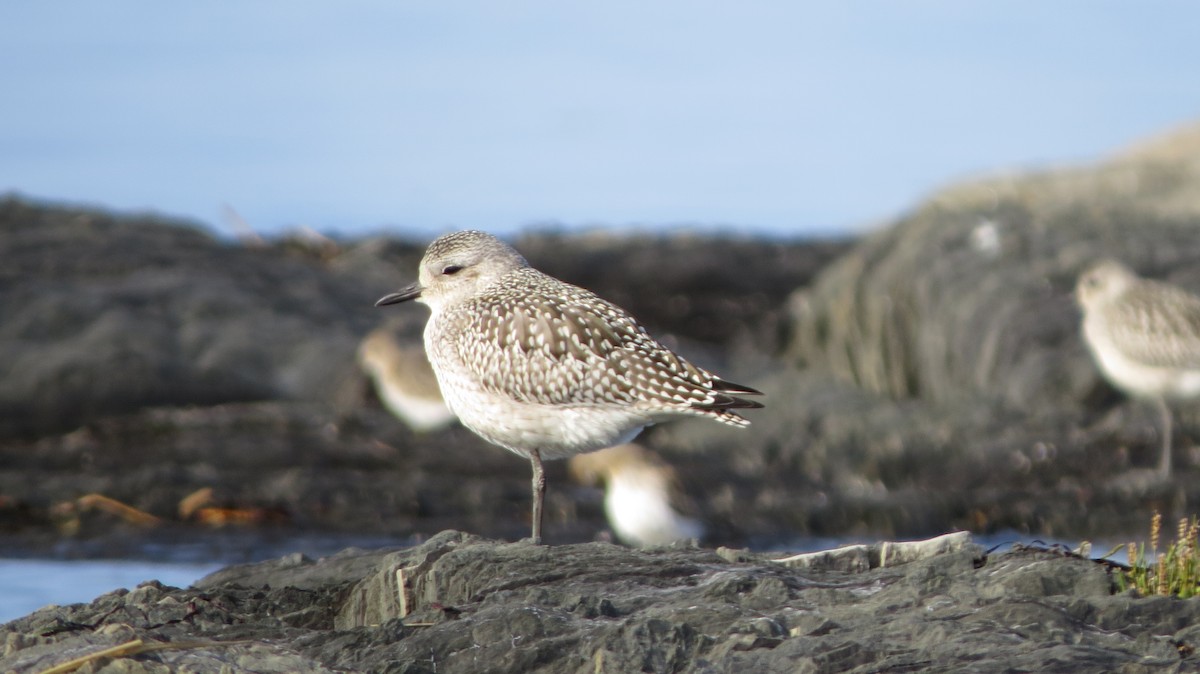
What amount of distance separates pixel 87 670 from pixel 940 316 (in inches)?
544

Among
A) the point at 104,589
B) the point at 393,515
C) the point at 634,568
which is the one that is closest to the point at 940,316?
the point at 393,515

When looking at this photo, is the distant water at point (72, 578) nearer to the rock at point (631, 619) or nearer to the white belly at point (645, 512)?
the white belly at point (645, 512)

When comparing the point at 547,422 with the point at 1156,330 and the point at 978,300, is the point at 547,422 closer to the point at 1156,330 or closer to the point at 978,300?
the point at 1156,330

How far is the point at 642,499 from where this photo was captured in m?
10.4

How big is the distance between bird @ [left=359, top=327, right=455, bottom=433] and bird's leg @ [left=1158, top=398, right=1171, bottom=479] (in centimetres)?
657

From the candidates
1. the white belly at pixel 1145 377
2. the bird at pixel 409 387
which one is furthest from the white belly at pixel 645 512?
the white belly at pixel 1145 377

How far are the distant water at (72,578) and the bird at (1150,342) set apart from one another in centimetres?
845

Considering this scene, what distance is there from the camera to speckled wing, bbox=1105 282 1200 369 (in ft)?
45.5

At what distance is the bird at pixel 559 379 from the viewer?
687cm

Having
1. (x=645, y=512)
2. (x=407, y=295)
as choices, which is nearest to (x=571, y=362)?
(x=407, y=295)

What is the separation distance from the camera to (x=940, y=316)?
17.0 meters

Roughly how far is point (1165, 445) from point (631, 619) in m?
10.3

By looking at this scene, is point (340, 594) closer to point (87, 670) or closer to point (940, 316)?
point (87, 670)

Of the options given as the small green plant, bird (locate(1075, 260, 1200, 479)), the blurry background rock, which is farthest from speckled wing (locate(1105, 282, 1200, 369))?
the small green plant
